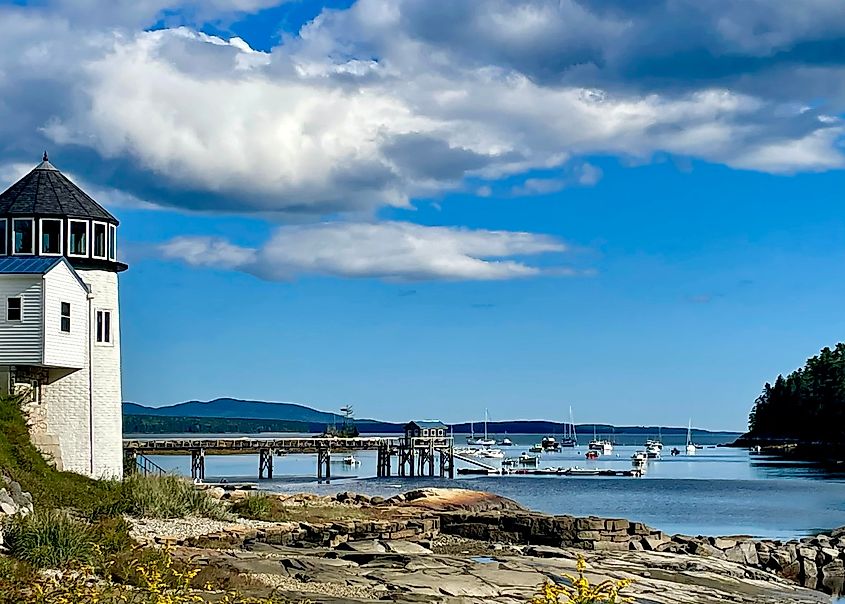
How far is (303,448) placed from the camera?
86.1 metres

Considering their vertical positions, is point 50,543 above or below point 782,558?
above

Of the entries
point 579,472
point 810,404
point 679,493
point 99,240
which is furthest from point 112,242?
point 810,404

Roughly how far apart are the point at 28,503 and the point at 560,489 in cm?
5706

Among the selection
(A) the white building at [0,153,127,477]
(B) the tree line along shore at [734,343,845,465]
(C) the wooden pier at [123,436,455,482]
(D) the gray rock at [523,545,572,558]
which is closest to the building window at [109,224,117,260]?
(A) the white building at [0,153,127,477]

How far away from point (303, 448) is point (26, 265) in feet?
179

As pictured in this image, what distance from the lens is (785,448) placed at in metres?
147

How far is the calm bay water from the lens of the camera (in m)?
54.9

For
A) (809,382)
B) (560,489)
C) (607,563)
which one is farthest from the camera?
(809,382)

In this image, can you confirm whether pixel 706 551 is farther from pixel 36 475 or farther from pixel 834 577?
pixel 36 475

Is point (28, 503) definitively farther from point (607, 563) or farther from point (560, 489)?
point (560, 489)

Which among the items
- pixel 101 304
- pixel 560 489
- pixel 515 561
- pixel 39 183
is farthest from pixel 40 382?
pixel 560 489

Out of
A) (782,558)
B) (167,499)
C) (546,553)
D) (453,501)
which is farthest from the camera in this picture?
(453,501)

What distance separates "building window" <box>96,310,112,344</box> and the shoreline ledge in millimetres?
5736

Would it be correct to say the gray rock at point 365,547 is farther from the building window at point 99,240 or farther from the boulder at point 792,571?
the building window at point 99,240
